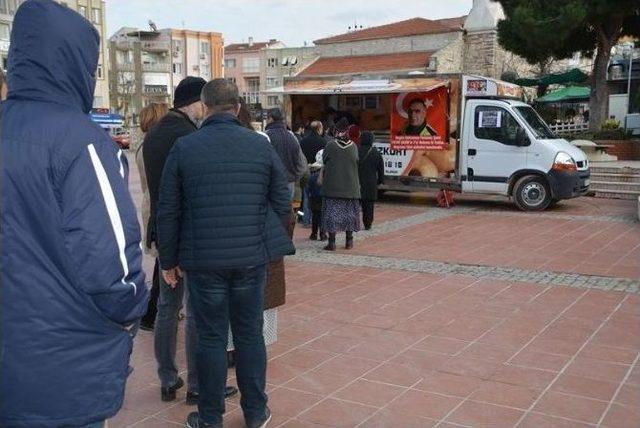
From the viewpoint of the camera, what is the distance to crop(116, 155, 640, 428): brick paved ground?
3908 mm

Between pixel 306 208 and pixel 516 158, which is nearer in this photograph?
pixel 306 208

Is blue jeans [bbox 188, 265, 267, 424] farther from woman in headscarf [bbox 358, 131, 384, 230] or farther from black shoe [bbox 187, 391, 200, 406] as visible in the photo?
woman in headscarf [bbox 358, 131, 384, 230]

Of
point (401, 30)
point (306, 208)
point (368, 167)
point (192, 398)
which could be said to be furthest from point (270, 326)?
point (401, 30)

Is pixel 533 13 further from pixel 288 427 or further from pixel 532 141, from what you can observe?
pixel 288 427

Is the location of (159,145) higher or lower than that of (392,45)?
lower

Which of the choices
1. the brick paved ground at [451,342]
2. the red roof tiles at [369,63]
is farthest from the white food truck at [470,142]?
the red roof tiles at [369,63]

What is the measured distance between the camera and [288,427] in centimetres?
369

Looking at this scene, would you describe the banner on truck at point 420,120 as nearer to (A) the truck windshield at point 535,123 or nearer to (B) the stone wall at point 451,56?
(A) the truck windshield at point 535,123

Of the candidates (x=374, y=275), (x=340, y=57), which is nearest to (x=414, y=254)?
(x=374, y=275)

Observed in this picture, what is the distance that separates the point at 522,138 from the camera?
1285 cm

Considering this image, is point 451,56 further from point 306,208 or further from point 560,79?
point 306,208

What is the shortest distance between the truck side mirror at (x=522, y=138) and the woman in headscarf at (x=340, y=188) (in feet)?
17.0

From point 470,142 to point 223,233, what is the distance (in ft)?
35.4

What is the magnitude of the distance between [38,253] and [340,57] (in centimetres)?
4042
